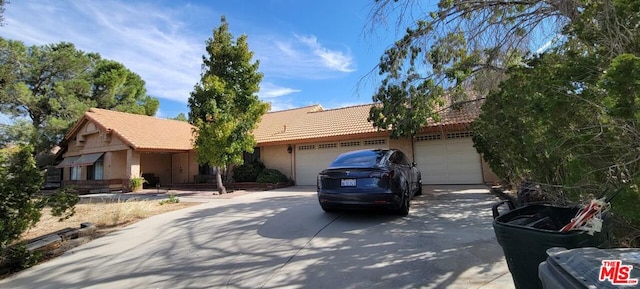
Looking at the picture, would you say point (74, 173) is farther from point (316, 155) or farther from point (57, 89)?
point (316, 155)

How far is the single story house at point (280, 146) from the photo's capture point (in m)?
14.9

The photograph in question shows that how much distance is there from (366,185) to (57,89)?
1154 inches

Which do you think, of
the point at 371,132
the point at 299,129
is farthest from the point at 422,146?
the point at 299,129

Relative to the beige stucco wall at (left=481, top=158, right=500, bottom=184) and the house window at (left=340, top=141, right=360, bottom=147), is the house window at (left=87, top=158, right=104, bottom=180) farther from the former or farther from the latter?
the beige stucco wall at (left=481, top=158, right=500, bottom=184)

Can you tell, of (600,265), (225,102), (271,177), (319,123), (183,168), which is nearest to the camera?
(600,265)

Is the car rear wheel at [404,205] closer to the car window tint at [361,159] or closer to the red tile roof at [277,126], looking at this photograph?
the car window tint at [361,159]

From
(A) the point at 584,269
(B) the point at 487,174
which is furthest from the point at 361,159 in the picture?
(B) the point at 487,174

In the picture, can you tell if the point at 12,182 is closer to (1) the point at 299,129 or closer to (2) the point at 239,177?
(2) the point at 239,177

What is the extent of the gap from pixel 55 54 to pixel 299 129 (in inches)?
875

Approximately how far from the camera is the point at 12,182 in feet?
18.6

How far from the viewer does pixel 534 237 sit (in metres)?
2.42

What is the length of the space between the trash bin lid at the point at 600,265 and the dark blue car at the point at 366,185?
461cm

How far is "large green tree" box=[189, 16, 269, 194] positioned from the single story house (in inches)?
A: 150

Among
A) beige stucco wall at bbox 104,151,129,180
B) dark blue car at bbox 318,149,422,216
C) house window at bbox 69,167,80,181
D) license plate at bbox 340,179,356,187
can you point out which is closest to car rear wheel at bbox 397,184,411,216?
dark blue car at bbox 318,149,422,216
